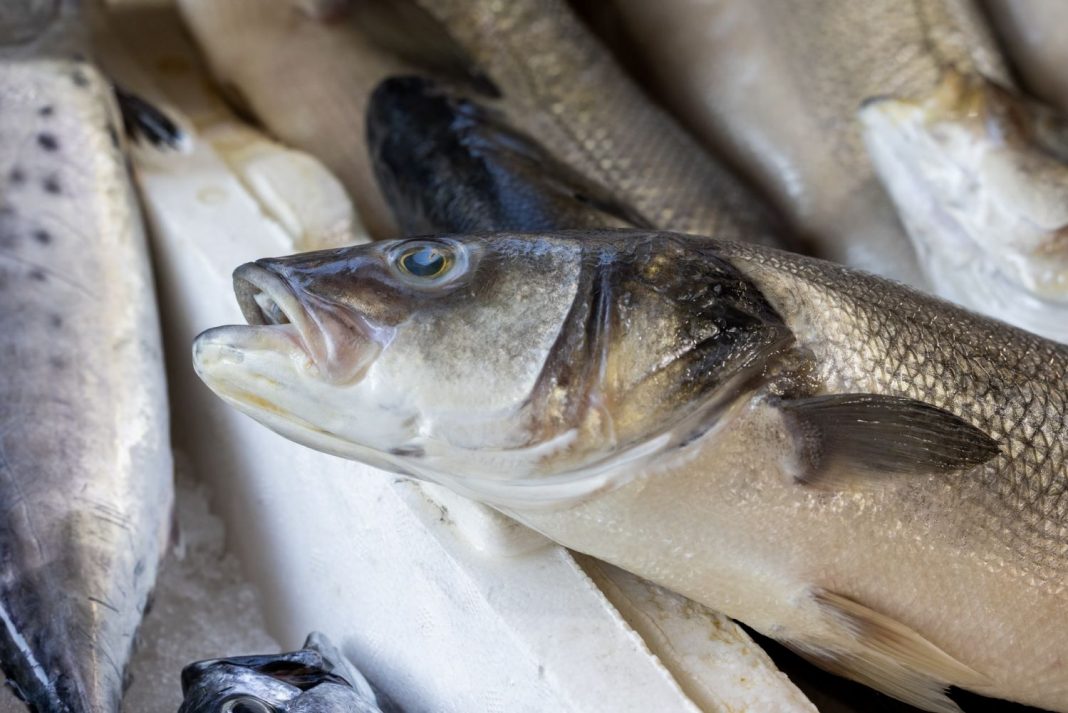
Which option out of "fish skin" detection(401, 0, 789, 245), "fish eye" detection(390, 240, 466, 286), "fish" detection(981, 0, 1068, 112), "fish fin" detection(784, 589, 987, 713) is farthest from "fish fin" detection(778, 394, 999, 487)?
"fish" detection(981, 0, 1068, 112)

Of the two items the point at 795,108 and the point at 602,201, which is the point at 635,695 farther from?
the point at 795,108

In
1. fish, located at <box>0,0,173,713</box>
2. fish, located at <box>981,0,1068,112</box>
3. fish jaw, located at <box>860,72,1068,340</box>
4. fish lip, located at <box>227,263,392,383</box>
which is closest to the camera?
fish lip, located at <box>227,263,392,383</box>

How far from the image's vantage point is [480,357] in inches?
35.5

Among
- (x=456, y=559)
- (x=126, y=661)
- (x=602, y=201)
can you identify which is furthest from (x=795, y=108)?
(x=126, y=661)

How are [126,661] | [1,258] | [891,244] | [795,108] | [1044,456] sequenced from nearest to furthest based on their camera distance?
1. [1044,456]
2. [126,661]
3. [1,258]
4. [891,244]
5. [795,108]

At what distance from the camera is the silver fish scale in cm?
98

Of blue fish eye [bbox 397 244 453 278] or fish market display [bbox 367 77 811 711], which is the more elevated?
blue fish eye [bbox 397 244 453 278]


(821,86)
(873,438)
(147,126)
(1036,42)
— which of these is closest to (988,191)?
(821,86)

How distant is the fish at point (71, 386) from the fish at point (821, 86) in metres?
1.11

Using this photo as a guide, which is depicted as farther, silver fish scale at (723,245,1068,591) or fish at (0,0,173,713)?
fish at (0,0,173,713)

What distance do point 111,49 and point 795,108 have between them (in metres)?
1.27

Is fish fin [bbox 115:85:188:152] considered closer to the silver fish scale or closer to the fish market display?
the fish market display

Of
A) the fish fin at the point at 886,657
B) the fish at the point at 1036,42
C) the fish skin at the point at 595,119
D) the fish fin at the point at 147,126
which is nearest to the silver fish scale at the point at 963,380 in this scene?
the fish fin at the point at 886,657

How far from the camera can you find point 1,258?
1.48 meters
